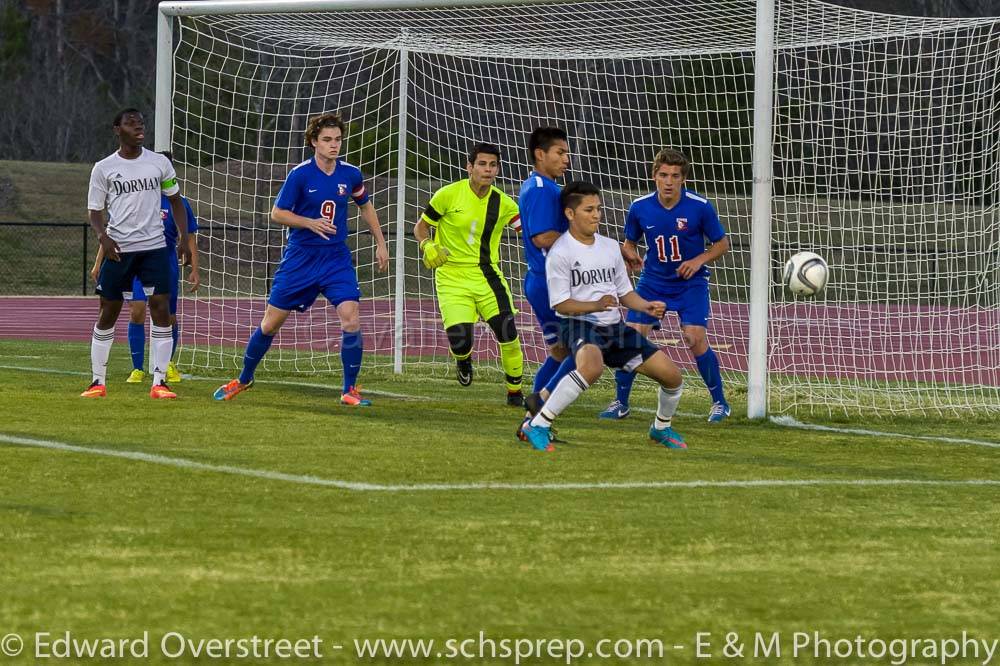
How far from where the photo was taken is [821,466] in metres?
8.29

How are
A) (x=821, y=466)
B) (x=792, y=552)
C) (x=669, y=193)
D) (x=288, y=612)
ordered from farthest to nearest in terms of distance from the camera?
(x=669, y=193) < (x=821, y=466) < (x=792, y=552) < (x=288, y=612)

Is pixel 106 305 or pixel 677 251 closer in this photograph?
pixel 677 251

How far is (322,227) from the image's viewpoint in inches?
431

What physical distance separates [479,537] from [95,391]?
6.23m

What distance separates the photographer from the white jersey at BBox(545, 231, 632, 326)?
8742 millimetres

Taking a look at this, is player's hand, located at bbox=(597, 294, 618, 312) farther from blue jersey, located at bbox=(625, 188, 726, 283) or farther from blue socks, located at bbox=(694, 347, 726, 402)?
blue socks, located at bbox=(694, 347, 726, 402)

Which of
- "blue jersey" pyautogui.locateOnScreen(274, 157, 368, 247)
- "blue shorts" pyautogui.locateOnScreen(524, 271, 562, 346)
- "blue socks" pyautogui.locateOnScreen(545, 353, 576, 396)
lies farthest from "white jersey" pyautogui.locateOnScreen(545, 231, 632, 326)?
"blue jersey" pyautogui.locateOnScreen(274, 157, 368, 247)

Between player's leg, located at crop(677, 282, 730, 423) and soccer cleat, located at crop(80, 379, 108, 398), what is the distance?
4.10 meters

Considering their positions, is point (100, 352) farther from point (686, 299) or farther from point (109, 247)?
point (686, 299)

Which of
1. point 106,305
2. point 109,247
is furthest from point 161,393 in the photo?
point 109,247

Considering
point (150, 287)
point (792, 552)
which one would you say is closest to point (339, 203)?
point (150, 287)

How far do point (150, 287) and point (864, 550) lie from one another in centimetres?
698

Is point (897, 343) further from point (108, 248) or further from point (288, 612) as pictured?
point (288, 612)

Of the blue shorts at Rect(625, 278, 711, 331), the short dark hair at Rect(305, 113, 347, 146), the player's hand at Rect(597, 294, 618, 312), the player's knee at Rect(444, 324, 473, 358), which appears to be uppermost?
the short dark hair at Rect(305, 113, 347, 146)
